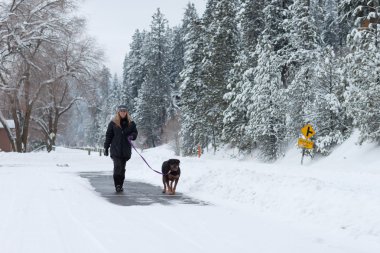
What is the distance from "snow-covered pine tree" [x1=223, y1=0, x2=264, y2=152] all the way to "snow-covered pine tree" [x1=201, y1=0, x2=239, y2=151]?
2.99m

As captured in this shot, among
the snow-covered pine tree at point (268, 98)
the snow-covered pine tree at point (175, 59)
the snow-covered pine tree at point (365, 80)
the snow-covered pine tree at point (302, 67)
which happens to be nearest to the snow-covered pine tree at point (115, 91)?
the snow-covered pine tree at point (175, 59)

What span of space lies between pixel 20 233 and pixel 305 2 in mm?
28542

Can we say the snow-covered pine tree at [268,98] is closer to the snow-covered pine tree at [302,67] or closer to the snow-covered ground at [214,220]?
the snow-covered pine tree at [302,67]

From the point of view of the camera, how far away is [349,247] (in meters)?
5.75

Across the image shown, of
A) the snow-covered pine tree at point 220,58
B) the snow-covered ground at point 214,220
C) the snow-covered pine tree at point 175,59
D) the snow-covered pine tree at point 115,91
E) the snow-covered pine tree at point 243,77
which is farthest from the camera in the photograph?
the snow-covered pine tree at point 115,91

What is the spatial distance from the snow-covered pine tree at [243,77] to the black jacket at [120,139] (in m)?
25.1

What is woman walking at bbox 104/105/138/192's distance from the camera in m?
11.6

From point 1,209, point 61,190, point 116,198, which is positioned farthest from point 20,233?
point 61,190

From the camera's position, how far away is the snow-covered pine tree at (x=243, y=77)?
36825 mm

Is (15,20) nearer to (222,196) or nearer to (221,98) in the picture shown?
(221,98)

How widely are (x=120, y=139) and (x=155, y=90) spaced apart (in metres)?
→ 60.2

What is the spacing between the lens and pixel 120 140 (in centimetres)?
1166

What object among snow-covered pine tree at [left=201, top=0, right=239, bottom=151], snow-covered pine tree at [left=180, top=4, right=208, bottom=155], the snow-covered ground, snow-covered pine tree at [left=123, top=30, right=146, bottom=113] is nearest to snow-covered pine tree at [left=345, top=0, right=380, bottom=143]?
the snow-covered ground

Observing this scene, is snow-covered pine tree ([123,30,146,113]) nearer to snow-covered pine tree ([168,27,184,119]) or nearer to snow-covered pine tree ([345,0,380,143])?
snow-covered pine tree ([168,27,184,119])
